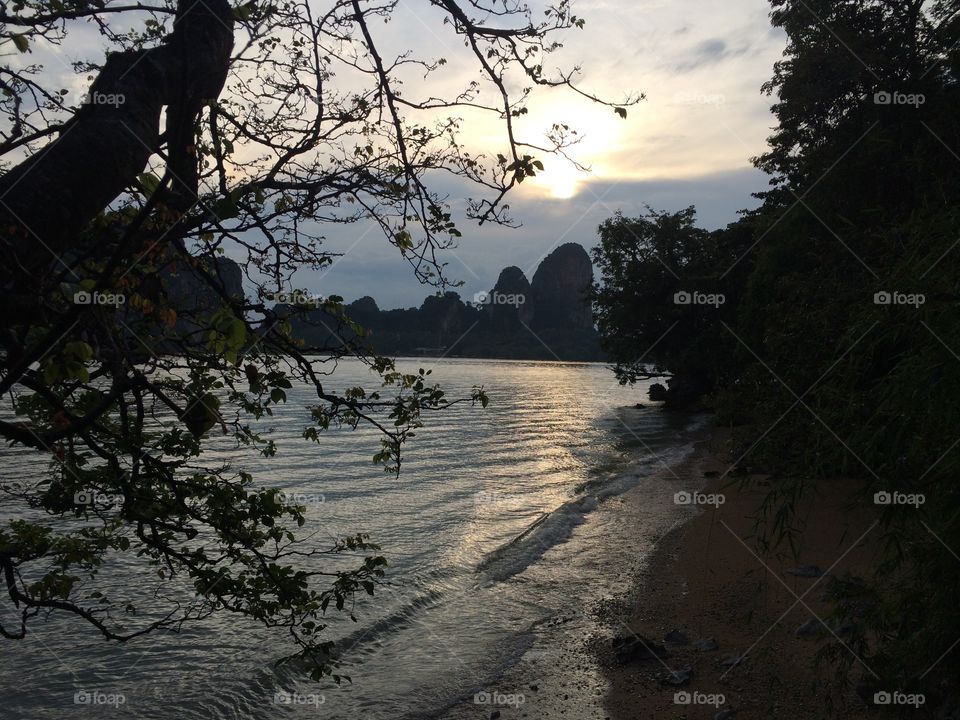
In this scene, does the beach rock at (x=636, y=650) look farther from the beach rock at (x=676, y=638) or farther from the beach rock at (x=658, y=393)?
the beach rock at (x=658, y=393)

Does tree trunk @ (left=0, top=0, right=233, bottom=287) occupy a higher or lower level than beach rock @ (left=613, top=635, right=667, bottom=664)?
higher

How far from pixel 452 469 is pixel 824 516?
1376 centimetres

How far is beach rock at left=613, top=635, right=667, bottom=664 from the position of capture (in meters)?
8.48

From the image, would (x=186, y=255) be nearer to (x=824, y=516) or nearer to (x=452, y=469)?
(x=824, y=516)

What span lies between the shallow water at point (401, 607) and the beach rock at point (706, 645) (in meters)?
2.38

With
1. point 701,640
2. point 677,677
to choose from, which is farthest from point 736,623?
point 677,677

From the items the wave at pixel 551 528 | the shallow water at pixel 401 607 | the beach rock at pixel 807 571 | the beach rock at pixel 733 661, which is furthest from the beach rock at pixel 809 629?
the wave at pixel 551 528

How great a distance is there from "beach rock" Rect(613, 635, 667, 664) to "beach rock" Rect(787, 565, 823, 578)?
3.59 meters

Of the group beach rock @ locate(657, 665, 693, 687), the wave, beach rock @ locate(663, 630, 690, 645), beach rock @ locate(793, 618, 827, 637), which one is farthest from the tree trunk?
the wave

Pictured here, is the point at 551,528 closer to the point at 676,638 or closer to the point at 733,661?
the point at 676,638

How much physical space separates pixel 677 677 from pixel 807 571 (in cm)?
456

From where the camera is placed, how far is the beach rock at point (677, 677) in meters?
7.66

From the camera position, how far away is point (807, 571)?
11.0 meters

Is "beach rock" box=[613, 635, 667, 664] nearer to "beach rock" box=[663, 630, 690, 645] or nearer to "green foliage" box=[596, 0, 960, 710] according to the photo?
"beach rock" box=[663, 630, 690, 645]
